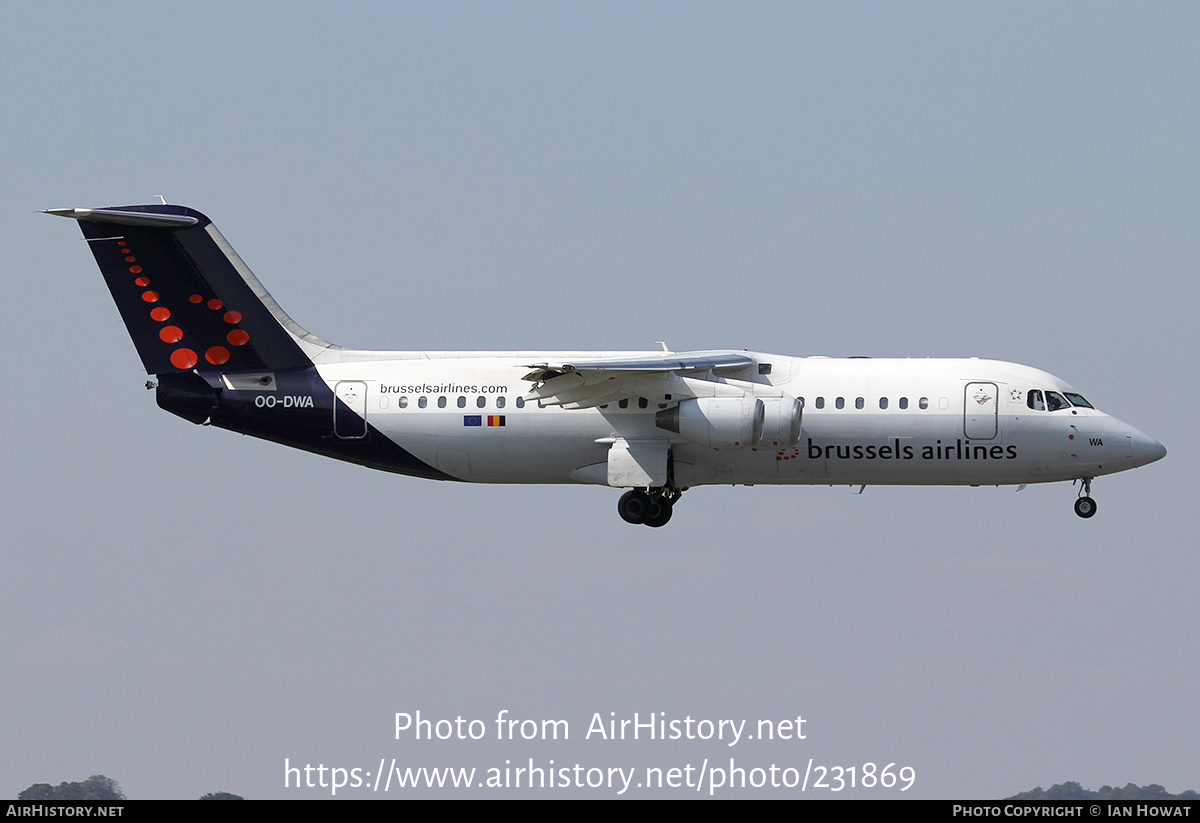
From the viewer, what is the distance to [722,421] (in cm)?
3291

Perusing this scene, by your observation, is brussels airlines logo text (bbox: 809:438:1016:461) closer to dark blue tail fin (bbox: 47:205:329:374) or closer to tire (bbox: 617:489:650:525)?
tire (bbox: 617:489:650:525)

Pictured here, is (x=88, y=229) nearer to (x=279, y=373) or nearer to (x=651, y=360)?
(x=279, y=373)

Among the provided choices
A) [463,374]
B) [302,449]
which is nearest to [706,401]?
[463,374]

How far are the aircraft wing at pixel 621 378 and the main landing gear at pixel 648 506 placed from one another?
73.3 inches

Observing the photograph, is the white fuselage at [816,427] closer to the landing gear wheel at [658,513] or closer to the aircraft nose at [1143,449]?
the aircraft nose at [1143,449]

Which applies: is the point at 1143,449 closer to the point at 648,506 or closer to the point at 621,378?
the point at 648,506

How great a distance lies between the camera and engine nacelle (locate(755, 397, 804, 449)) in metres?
33.2

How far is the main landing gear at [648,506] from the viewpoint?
34.8 metres

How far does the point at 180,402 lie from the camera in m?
35.5

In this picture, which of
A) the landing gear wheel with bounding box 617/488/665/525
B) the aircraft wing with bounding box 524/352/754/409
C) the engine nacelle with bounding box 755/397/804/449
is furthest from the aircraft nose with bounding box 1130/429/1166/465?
the landing gear wheel with bounding box 617/488/665/525

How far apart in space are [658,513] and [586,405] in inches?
96.9

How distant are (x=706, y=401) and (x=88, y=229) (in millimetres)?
11920

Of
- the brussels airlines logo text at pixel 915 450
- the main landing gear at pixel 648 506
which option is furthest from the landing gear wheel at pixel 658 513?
the brussels airlines logo text at pixel 915 450

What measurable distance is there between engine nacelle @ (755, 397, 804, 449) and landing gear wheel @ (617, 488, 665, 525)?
2.63 meters
